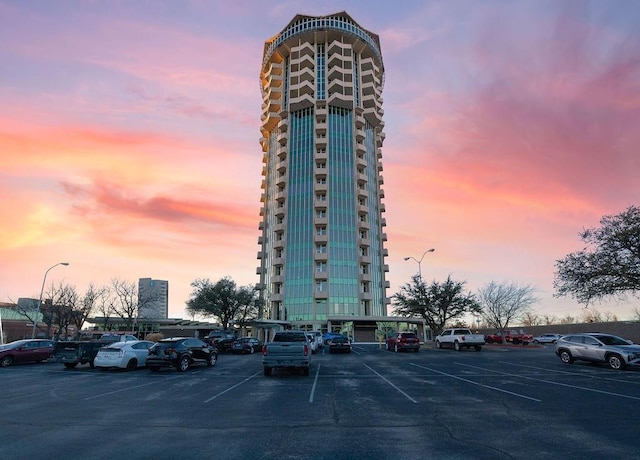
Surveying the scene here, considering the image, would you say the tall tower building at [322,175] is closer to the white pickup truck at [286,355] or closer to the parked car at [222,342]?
the parked car at [222,342]

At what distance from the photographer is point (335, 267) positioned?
78.2 metres

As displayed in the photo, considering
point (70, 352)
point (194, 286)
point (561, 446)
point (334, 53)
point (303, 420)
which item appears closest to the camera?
point (561, 446)

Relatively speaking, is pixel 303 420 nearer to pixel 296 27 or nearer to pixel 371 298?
pixel 371 298

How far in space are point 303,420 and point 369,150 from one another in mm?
88851

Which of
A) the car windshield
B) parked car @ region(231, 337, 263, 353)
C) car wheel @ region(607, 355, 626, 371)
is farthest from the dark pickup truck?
the car windshield

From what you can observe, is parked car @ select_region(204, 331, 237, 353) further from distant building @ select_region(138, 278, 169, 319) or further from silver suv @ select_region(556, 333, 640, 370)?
distant building @ select_region(138, 278, 169, 319)

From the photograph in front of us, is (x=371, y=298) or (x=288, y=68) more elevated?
(x=288, y=68)

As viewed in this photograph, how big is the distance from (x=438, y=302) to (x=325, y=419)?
51050 mm

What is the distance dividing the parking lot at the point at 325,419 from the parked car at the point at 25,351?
41.9ft

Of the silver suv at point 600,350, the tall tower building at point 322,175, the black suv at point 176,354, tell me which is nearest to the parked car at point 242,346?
the black suv at point 176,354

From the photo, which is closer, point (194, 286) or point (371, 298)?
point (194, 286)

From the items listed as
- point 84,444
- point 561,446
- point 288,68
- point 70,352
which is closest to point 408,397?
point 561,446

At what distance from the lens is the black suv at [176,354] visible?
19766mm

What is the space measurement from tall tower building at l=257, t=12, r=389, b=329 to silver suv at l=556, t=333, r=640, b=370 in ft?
163
